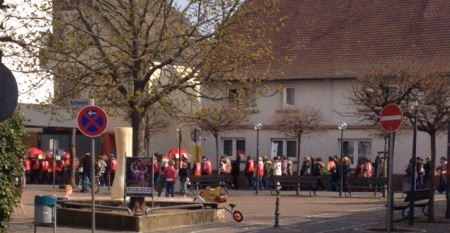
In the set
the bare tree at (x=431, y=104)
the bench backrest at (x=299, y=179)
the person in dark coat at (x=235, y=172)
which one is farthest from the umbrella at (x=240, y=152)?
the bare tree at (x=431, y=104)

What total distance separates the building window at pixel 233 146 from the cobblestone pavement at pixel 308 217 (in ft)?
49.4

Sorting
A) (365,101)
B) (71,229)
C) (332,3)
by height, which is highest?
(332,3)

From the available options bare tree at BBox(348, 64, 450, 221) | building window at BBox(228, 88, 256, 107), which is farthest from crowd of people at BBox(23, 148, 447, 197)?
building window at BBox(228, 88, 256, 107)

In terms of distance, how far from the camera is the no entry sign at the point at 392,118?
20.4m

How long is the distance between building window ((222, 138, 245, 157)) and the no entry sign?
1278 inches

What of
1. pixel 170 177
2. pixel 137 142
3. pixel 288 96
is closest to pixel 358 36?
pixel 288 96

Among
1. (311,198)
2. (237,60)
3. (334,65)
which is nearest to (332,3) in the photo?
(334,65)

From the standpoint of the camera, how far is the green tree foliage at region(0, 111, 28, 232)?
19828 millimetres

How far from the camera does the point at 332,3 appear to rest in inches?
2116

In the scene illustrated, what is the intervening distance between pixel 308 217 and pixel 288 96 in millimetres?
25023

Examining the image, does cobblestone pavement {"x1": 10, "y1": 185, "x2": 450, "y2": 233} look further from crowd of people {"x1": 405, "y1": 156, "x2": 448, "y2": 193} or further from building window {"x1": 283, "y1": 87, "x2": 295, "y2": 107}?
building window {"x1": 283, "y1": 87, "x2": 295, "y2": 107}

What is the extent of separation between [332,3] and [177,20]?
1189 inches

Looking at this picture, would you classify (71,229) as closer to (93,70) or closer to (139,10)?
(93,70)

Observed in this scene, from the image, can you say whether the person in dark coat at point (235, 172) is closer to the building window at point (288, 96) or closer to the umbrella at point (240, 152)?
Result: the umbrella at point (240, 152)
